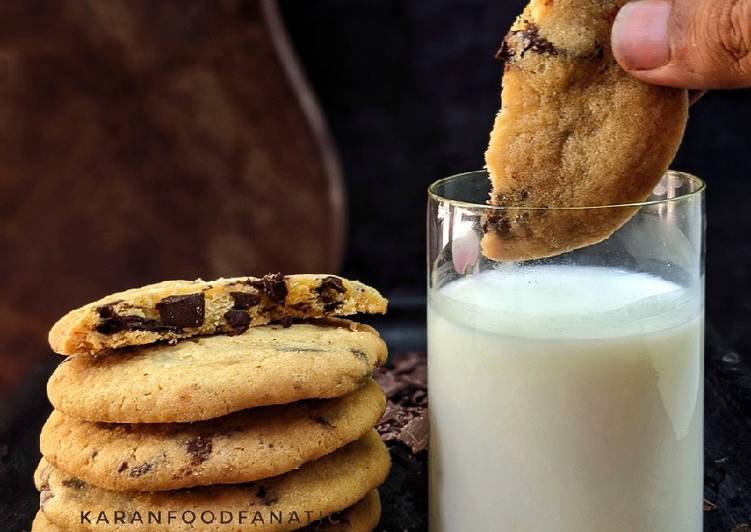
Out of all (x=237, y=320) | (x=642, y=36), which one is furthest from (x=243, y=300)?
(x=642, y=36)

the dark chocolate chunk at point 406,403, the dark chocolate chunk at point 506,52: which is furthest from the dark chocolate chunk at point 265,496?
the dark chocolate chunk at point 506,52

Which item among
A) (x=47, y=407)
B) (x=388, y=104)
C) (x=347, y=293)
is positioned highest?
(x=388, y=104)

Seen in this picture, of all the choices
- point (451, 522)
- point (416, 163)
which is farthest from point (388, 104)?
point (451, 522)

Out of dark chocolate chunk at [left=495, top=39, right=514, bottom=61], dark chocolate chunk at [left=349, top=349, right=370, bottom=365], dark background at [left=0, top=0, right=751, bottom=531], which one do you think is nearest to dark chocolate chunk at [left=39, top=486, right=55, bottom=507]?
dark chocolate chunk at [left=349, top=349, right=370, bottom=365]

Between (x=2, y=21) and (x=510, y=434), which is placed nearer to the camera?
(x=510, y=434)

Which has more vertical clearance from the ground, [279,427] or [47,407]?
[279,427]

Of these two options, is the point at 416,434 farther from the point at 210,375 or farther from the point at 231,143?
the point at 231,143

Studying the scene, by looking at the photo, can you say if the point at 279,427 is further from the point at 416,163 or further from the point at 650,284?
the point at 416,163

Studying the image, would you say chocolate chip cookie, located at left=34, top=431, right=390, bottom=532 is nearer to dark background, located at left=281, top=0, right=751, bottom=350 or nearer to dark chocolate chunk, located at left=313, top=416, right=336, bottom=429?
dark chocolate chunk, located at left=313, top=416, right=336, bottom=429
